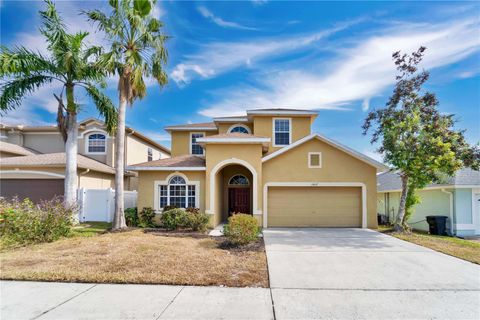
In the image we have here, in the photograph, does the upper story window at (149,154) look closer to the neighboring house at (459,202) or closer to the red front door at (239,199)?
the red front door at (239,199)

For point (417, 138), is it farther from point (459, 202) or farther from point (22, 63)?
point (22, 63)

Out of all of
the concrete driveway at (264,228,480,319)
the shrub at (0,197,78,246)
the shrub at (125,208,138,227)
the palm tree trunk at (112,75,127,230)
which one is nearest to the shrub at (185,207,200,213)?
the shrub at (125,208,138,227)

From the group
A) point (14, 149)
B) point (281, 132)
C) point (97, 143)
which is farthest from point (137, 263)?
point (14, 149)

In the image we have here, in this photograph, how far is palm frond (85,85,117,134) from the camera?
14.0 meters

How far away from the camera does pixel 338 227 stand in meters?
14.6

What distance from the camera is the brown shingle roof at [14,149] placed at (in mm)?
18800

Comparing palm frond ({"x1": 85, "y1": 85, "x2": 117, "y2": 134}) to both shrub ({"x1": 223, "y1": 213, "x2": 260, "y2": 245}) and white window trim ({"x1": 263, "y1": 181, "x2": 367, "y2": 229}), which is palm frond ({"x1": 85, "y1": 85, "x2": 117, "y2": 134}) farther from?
shrub ({"x1": 223, "y1": 213, "x2": 260, "y2": 245})

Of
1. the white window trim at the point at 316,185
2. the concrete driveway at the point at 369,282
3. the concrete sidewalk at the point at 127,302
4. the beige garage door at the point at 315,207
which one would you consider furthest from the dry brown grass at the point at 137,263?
the beige garage door at the point at 315,207

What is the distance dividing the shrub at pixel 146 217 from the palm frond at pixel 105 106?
16.6 ft

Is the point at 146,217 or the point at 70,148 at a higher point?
the point at 70,148

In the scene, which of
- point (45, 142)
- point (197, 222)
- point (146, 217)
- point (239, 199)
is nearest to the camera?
point (197, 222)

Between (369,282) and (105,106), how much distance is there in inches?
570

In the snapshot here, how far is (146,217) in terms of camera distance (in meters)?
14.2

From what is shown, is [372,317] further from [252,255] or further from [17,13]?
[17,13]
